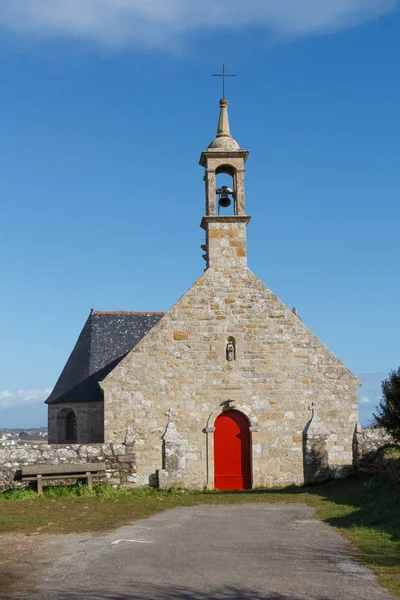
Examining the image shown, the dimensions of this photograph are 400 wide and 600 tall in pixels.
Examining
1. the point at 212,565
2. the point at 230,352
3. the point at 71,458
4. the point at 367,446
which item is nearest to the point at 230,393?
the point at 230,352

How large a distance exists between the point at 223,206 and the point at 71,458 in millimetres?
9088

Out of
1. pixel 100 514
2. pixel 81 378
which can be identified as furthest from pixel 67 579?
pixel 81 378

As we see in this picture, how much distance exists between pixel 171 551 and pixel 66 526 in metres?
3.38

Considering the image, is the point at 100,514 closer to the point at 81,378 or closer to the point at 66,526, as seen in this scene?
the point at 66,526

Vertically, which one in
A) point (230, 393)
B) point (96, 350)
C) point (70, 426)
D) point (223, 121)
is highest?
point (223, 121)

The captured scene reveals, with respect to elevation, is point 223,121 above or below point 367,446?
above

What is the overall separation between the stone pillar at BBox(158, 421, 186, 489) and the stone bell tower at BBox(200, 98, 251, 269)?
5308mm

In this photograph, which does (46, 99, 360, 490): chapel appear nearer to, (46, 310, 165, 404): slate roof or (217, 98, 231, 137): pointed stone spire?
(217, 98, 231, 137): pointed stone spire

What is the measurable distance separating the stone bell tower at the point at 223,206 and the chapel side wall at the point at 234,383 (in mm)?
838

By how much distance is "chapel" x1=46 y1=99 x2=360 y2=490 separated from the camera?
20375 millimetres

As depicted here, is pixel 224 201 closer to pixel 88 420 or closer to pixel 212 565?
pixel 88 420

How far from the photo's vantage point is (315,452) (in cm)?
2047

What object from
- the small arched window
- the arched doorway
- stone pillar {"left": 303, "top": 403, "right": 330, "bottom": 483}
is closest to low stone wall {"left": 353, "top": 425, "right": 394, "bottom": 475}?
stone pillar {"left": 303, "top": 403, "right": 330, "bottom": 483}

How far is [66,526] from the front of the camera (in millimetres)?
12805
